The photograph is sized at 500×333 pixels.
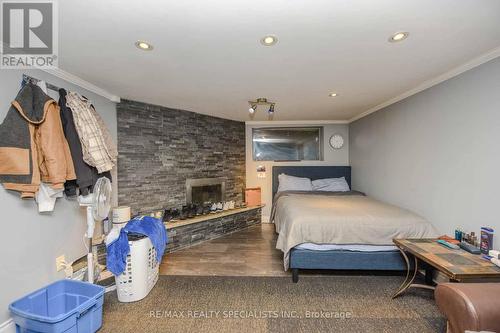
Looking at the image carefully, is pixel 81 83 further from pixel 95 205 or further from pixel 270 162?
pixel 270 162

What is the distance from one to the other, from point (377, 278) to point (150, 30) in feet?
10.1

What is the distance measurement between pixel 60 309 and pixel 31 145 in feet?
4.32

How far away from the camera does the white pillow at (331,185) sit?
4.47m

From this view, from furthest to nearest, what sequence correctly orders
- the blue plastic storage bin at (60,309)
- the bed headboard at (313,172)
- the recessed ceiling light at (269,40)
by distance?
the bed headboard at (313,172) → the recessed ceiling light at (269,40) → the blue plastic storage bin at (60,309)

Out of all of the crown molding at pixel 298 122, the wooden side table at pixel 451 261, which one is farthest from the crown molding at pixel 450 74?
the wooden side table at pixel 451 261

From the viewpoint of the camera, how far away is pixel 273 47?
1734mm

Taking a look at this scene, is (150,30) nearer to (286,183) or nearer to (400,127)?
(400,127)

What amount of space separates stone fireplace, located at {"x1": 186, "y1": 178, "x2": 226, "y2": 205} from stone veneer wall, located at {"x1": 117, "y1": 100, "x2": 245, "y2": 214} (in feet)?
0.29

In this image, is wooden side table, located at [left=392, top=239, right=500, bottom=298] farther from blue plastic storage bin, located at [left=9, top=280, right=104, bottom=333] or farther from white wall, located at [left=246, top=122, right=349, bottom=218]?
white wall, located at [left=246, top=122, right=349, bottom=218]

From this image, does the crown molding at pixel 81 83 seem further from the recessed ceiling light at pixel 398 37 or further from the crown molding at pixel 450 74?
the crown molding at pixel 450 74

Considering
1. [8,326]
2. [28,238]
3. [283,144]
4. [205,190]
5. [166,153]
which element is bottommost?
[8,326]

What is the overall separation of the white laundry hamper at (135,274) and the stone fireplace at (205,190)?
5.48 ft

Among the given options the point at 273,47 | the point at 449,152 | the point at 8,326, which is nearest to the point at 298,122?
the point at 449,152

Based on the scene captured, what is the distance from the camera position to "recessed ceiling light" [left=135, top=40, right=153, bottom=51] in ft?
5.43
